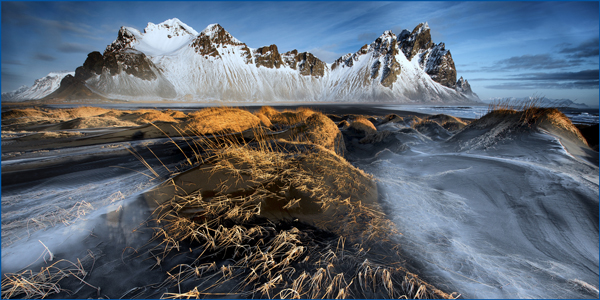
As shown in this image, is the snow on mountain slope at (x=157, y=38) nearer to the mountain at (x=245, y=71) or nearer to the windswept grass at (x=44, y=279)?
the mountain at (x=245, y=71)

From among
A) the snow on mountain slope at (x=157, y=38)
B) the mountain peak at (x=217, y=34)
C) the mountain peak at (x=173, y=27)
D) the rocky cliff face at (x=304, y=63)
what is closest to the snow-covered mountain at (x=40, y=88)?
the snow on mountain slope at (x=157, y=38)

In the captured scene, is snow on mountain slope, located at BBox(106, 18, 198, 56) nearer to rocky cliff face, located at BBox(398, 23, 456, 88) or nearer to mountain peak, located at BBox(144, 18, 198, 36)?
mountain peak, located at BBox(144, 18, 198, 36)

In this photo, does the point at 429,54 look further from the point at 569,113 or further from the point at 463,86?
the point at 569,113

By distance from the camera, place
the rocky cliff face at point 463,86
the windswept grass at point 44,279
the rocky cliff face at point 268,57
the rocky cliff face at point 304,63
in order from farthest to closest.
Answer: the rocky cliff face at point 463,86, the rocky cliff face at point 304,63, the rocky cliff face at point 268,57, the windswept grass at point 44,279

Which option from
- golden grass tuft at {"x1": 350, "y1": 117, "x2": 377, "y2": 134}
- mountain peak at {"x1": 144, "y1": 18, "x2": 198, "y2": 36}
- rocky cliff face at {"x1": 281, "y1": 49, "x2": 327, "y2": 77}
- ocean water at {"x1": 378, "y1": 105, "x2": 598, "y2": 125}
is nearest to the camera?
golden grass tuft at {"x1": 350, "y1": 117, "x2": 377, "y2": 134}

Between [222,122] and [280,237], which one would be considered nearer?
[280,237]

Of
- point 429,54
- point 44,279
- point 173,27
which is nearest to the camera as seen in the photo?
point 44,279

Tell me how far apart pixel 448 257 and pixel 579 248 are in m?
1.69

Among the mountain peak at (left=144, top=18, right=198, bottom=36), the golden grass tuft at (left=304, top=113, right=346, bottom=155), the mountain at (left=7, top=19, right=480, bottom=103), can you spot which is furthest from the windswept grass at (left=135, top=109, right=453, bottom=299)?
the mountain peak at (left=144, top=18, right=198, bottom=36)

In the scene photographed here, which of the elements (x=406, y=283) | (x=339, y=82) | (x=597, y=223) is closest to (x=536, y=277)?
(x=406, y=283)

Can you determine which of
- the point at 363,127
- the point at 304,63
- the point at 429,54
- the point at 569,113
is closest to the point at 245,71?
the point at 304,63

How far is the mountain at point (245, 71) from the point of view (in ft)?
269

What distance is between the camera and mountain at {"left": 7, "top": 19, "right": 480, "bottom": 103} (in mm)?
82062

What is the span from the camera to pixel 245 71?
316 feet
